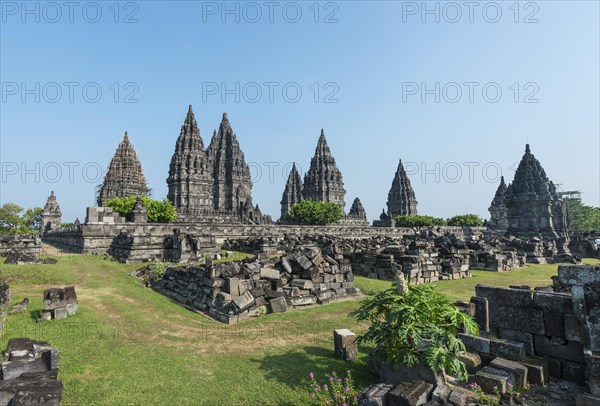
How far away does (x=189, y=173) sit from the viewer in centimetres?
6003

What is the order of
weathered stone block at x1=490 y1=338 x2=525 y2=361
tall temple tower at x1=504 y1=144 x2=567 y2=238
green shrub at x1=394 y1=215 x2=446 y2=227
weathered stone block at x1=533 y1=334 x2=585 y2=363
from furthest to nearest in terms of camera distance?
green shrub at x1=394 y1=215 x2=446 y2=227, tall temple tower at x1=504 y1=144 x2=567 y2=238, weathered stone block at x1=490 y1=338 x2=525 y2=361, weathered stone block at x1=533 y1=334 x2=585 y2=363

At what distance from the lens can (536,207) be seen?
3819 cm

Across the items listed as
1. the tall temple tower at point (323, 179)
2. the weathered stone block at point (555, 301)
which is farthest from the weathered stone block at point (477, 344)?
the tall temple tower at point (323, 179)

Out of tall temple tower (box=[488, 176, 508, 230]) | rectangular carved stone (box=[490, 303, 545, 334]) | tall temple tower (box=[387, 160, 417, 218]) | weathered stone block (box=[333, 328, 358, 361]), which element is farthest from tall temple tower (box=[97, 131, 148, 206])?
tall temple tower (box=[488, 176, 508, 230])

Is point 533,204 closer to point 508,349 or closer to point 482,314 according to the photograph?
point 482,314

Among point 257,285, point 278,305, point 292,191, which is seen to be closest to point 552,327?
point 278,305

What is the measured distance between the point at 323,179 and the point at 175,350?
71.4 meters

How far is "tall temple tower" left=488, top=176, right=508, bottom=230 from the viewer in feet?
220

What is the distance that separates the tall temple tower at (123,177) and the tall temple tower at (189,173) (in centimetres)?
722

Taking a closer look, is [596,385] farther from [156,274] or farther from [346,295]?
[156,274]

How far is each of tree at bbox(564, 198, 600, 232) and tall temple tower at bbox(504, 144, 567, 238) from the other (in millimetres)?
47288

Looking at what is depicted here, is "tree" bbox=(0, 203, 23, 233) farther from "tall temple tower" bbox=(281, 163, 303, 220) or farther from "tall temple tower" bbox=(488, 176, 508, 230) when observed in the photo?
"tall temple tower" bbox=(488, 176, 508, 230)

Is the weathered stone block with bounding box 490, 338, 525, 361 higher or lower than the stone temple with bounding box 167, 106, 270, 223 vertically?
lower

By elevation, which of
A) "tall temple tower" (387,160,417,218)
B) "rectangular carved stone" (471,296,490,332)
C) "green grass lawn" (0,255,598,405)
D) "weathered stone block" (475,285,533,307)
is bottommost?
"green grass lawn" (0,255,598,405)
